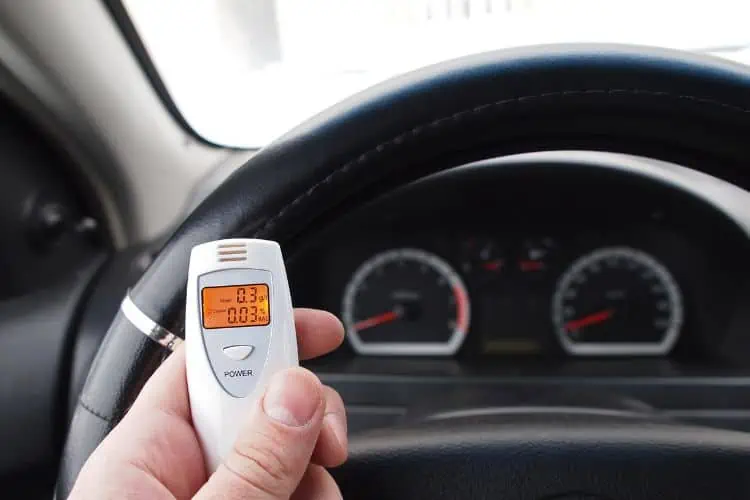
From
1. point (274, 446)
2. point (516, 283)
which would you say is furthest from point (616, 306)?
point (274, 446)

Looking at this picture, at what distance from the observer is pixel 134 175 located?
3.88 ft

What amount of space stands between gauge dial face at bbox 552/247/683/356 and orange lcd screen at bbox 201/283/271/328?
0.90 m

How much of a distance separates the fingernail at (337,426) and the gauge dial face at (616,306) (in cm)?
85

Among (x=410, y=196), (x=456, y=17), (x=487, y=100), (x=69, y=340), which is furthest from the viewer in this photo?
(x=410, y=196)

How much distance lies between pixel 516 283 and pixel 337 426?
84 cm

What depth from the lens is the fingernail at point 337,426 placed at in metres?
0.52

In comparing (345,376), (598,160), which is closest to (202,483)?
(345,376)

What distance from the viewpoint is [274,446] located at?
0.44 metres

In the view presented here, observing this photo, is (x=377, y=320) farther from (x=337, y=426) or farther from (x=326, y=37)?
(x=337, y=426)

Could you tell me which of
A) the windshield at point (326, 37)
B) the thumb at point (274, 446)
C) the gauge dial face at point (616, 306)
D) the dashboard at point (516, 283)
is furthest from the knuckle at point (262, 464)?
the gauge dial face at point (616, 306)

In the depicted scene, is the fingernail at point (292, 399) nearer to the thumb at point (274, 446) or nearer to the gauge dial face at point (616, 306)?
the thumb at point (274, 446)

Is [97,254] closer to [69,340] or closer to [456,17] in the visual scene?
[69,340]

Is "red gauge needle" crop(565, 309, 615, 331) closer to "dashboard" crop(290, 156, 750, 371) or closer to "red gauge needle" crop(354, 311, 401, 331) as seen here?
"dashboard" crop(290, 156, 750, 371)

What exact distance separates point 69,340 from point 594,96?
2.50ft
